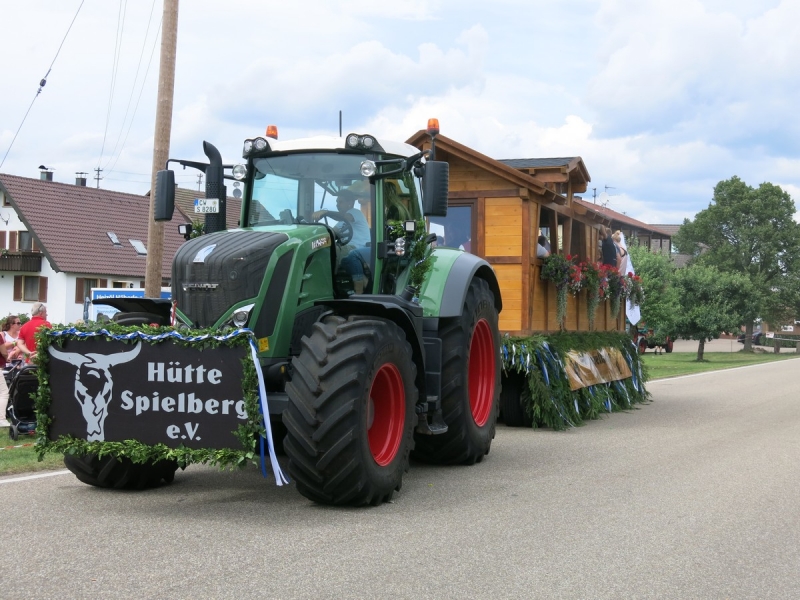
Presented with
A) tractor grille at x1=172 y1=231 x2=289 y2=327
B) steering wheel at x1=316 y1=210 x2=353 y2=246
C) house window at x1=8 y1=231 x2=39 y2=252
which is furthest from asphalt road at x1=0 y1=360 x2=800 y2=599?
house window at x1=8 y1=231 x2=39 y2=252

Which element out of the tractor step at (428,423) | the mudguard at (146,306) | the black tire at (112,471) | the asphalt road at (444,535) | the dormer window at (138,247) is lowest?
the asphalt road at (444,535)

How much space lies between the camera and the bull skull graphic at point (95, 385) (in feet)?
21.6

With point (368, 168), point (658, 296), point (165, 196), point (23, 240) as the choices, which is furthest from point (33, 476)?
point (23, 240)

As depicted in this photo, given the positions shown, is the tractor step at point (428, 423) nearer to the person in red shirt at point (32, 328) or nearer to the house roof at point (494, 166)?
the house roof at point (494, 166)

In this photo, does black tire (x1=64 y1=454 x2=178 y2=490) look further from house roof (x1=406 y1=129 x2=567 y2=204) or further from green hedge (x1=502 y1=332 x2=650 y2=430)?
house roof (x1=406 y1=129 x2=567 y2=204)

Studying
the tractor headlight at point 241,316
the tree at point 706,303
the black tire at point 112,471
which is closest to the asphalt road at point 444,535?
the black tire at point 112,471

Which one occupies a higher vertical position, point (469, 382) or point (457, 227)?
point (457, 227)

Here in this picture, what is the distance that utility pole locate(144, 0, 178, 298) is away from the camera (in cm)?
A: 1273

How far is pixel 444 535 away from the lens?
19.9 ft

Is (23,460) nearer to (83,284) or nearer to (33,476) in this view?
(33,476)

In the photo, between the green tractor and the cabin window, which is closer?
the green tractor

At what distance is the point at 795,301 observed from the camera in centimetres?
6750

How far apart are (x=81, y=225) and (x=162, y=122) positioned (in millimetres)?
41064

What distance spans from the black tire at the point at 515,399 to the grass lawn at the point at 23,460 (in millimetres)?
Answer: 5261
